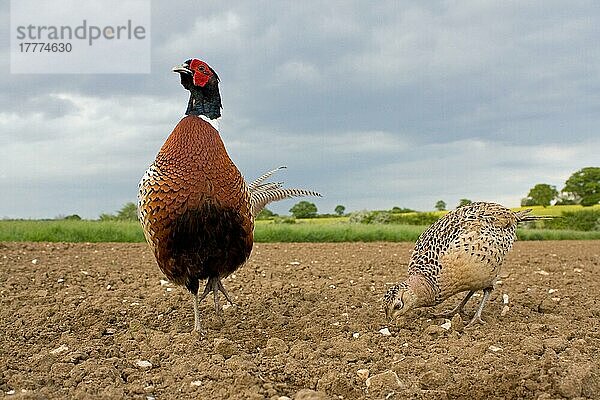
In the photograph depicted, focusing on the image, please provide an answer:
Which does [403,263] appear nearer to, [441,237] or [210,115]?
[441,237]

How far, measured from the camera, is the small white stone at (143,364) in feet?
12.3

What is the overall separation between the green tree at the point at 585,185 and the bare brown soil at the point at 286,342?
71.4ft

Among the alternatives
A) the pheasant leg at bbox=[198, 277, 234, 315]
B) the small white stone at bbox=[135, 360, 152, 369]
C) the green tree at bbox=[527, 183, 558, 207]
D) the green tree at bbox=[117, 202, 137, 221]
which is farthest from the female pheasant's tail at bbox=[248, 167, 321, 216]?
→ the green tree at bbox=[527, 183, 558, 207]

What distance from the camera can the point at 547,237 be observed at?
18453 millimetres

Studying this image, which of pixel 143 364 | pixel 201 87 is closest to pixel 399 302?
pixel 143 364

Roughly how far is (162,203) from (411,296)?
1941 millimetres

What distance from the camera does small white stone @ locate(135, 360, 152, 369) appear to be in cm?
376

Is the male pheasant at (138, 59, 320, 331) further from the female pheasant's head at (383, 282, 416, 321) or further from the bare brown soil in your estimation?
the female pheasant's head at (383, 282, 416, 321)

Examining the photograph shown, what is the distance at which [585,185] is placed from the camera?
1085 inches

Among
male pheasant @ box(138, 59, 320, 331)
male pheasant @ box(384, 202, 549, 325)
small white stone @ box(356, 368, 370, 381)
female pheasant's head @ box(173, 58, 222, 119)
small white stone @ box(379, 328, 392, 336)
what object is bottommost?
small white stone @ box(356, 368, 370, 381)

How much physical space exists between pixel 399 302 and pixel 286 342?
3.03 ft

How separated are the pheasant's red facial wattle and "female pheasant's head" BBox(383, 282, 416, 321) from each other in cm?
209

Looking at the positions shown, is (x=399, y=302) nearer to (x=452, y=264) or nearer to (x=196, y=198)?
(x=452, y=264)

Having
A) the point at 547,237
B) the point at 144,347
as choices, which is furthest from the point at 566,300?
the point at 547,237
